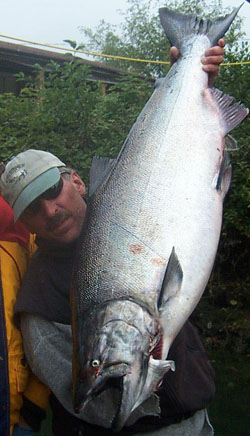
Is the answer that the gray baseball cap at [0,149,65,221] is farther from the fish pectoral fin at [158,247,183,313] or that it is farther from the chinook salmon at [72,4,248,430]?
the fish pectoral fin at [158,247,183,313]

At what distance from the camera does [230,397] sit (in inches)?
197

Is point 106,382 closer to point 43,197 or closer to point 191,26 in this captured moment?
point 43,197

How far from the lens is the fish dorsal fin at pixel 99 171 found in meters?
2.25

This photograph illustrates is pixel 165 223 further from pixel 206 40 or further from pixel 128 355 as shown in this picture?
pixel 206 40

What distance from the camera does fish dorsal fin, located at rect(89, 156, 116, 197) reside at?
88.7 inches

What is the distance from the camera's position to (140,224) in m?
2.04

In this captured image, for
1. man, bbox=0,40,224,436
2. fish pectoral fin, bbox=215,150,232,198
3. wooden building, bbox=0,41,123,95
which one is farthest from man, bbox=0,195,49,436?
wooden building, bbox=0,41,123,95

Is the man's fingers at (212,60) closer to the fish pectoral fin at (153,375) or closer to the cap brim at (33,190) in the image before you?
the cap brim at (33,190)

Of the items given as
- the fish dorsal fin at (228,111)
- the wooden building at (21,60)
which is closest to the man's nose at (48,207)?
the fish dorsal fin at (228,111)

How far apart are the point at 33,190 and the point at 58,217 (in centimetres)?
14

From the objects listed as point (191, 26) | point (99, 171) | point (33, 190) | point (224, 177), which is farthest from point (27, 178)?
point (191, 26)

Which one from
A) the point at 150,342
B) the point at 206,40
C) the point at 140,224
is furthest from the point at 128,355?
the point at 206,40

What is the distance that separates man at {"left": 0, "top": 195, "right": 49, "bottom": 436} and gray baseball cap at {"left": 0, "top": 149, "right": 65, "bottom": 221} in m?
0.24

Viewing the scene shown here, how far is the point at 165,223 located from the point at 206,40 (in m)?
0.78
